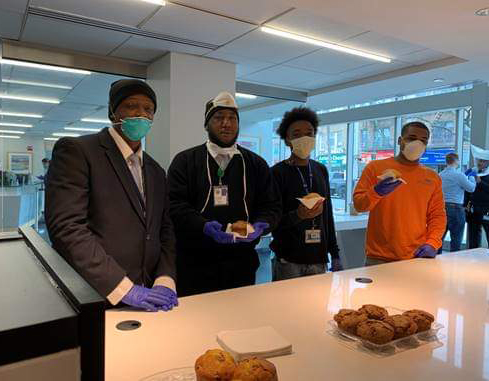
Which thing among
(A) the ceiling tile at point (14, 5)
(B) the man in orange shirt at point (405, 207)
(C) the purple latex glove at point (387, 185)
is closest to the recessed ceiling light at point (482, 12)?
(B) the man in orange shirt at point (405, 207)

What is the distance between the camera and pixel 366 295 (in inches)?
60.4

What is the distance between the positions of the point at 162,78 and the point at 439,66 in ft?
10.5

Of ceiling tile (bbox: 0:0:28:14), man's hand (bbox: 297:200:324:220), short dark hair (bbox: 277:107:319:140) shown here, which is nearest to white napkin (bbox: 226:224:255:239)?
man's hand (bbox: 297:200:324:220)

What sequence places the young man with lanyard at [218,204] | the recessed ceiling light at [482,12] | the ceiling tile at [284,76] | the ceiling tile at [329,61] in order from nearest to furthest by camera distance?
the young man with lanyard at [218,204]
the recessed ceiling light at [482,12]
the ceiling tile at [329,61]
the ceiling tile at [284,76]

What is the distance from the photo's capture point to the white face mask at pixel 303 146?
8.09 ft

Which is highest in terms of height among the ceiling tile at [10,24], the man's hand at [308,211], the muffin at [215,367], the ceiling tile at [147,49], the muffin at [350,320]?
the ceiling tile at [10,24]

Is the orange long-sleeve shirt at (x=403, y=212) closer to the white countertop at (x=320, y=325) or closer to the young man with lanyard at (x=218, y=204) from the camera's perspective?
the white countertop at (x=320, y=325)

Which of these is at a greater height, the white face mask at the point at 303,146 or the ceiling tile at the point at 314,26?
the ceiling tile at the point at 314,26

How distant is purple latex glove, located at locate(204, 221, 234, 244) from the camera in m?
1.84

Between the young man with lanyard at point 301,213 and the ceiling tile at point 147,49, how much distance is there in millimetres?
2153

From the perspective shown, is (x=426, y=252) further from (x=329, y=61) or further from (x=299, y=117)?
(x=329, y=61)

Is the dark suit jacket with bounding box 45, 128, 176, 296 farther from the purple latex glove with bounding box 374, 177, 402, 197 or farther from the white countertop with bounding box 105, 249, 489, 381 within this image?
the purple latex glove with bounding box 374, 177, 402, 197

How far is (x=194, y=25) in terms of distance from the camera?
3662 millimetres

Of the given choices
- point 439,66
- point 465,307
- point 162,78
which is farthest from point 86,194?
point 439,66
